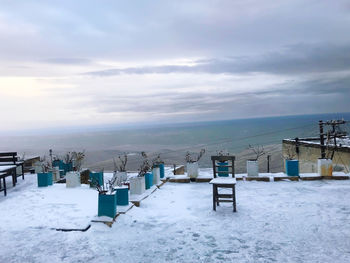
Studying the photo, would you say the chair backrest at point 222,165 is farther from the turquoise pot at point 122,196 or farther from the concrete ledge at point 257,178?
the turquoise pot at point 122,196

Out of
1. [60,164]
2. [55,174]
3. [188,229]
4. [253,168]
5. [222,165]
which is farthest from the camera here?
[60,164]

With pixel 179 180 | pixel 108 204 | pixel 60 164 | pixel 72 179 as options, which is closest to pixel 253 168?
pixel 179 180

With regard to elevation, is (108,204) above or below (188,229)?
above

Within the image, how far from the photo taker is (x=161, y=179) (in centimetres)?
1029

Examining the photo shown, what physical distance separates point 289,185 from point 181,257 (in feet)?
18.3

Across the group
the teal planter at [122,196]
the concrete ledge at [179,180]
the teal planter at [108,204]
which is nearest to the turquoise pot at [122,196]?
the teal planter at [122,196]

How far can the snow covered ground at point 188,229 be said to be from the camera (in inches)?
179

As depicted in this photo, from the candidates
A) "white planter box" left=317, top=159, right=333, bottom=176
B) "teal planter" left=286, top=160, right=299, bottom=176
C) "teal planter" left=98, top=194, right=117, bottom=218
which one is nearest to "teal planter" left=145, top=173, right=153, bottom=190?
"teal planter" left=98, top=194, right=117, bottom=218

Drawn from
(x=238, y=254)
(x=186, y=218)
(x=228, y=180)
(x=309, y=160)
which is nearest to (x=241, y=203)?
(x=228, y=180)

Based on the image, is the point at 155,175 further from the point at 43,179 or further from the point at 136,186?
the point at 43,179

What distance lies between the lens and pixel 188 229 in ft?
18.2

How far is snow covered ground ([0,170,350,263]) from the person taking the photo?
4.55 meters

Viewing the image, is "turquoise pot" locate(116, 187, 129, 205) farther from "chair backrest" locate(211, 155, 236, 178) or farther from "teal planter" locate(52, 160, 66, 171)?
"teal planter" locate(52, 160, 66, 171)

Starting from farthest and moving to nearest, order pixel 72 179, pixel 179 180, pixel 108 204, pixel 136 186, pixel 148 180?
pixel 179 180
pixel 72 179
pixel 148 180
pixel 136 186
pixel 108 204
